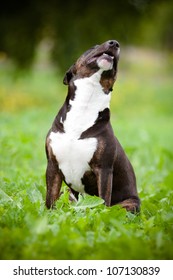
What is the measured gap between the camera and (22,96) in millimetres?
18047

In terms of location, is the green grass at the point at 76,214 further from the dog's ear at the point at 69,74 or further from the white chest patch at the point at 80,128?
the dog's ear at the point at 69,74

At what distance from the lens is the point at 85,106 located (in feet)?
14.8

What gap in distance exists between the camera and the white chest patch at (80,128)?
444 centimetres

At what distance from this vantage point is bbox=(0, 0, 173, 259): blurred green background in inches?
141

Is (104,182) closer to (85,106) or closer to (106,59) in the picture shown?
(85,106)

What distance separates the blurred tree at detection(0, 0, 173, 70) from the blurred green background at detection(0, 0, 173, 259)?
3 cm

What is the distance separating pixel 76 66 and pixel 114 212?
1.27 m

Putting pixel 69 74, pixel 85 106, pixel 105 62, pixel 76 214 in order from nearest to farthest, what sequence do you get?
pixel 76 214, pixel 105 62, pixel 85 106, pixel 69 74

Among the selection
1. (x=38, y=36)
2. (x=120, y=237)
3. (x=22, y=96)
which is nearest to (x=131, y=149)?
(x=120, y=237)

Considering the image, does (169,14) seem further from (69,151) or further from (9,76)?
(69,151)

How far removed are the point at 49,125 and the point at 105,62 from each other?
7.55m

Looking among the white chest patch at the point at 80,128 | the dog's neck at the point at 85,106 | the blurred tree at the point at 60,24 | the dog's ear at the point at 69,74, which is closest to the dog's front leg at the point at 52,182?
the white chest patch at the point at 80,128

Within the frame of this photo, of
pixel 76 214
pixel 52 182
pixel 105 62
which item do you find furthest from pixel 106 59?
pixel 76 214

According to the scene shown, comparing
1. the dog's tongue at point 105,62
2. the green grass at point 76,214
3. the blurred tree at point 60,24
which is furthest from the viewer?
the blurred tree at point 60,24
